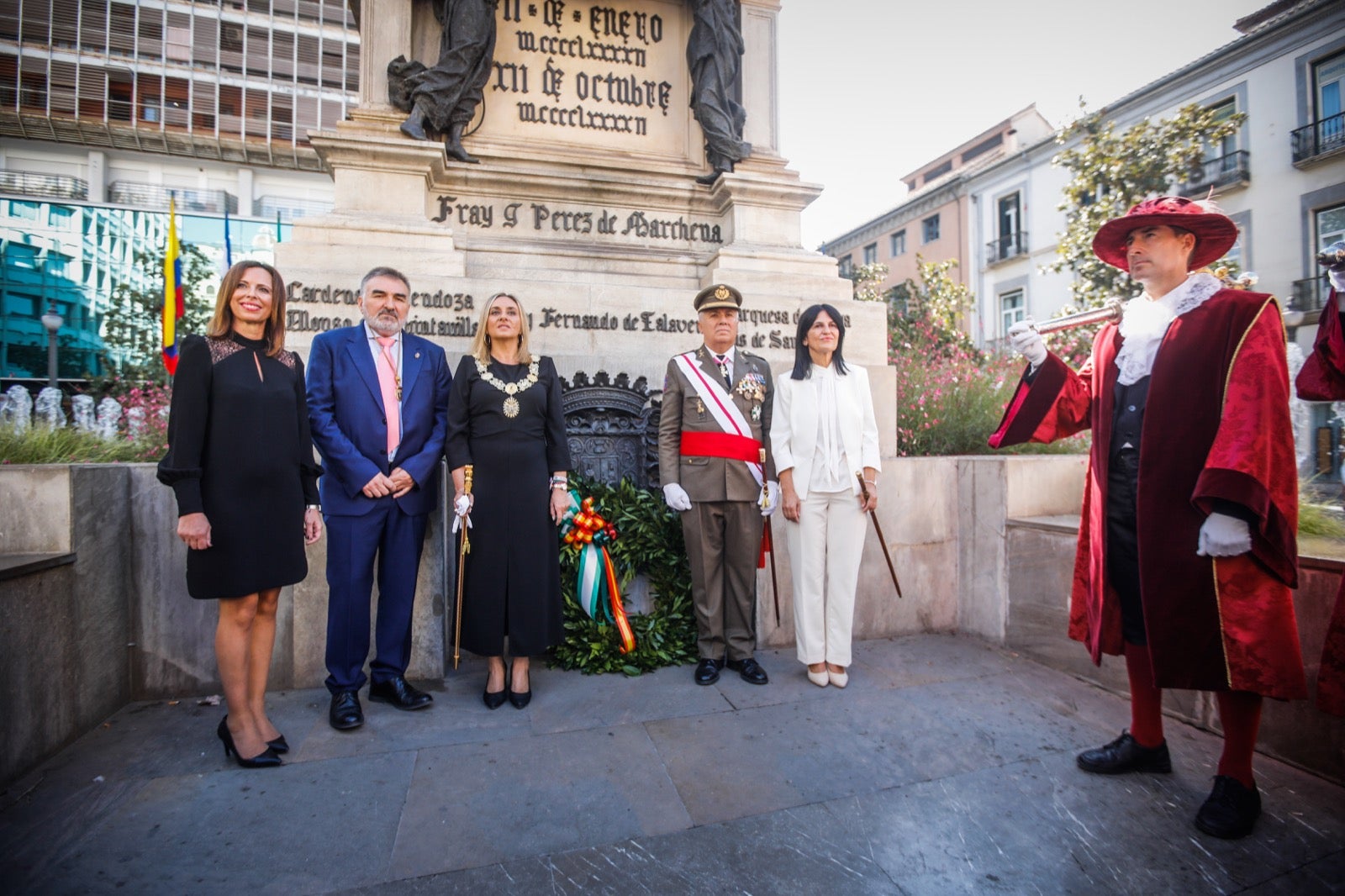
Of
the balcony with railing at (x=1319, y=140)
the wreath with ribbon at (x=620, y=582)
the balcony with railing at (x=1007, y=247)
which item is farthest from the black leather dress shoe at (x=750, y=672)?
the balcony with railing at (x=1007, y=247)

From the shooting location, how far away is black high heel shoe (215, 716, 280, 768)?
2.88 m

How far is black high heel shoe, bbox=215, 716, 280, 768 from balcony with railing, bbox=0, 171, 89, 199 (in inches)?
1368

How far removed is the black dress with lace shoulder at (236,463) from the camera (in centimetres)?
271

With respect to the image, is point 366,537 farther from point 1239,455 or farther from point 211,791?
point 1239,455

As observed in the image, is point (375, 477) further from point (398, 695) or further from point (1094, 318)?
point (1094, 318)

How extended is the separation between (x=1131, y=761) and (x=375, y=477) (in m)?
3.67

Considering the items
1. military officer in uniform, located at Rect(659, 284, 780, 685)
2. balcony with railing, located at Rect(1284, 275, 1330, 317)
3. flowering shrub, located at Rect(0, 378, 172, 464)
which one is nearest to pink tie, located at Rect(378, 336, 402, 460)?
military officer in uniform, located at Rect(659, 284, 780, 685)

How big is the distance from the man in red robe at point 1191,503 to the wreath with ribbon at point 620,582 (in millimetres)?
2265

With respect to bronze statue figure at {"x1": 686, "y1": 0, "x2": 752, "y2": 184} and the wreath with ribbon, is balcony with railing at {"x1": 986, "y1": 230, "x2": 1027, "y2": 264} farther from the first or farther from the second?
the wreath with ribbon

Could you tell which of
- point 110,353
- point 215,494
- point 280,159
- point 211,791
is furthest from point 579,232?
point 280,159

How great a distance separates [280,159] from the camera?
2966 cm

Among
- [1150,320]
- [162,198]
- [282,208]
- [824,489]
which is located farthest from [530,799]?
[162,198]

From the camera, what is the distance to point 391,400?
11.5 feet

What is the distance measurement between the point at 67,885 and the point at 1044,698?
4244mm
